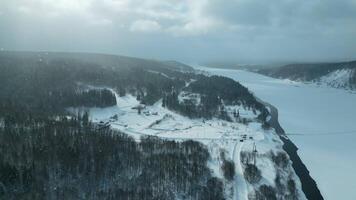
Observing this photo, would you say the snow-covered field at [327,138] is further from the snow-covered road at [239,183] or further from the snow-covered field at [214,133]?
the snow-covered road at [239,183]

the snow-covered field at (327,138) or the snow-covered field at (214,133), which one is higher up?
the snow-covered field at (327,138)

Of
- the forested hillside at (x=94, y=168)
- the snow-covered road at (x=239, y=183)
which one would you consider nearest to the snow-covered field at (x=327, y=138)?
the snow-covered road at (x=239, y=183)

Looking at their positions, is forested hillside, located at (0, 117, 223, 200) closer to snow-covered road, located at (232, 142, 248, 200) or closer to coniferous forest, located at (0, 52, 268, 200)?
coniferous forest, located at (0, 52, 268, 200)

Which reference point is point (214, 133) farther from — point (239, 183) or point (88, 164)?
point (88, 164)

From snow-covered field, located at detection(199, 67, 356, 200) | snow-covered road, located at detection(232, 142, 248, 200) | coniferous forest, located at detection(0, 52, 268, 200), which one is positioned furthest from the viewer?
snow-covered field, located at detection(199, 67, 356, 200)

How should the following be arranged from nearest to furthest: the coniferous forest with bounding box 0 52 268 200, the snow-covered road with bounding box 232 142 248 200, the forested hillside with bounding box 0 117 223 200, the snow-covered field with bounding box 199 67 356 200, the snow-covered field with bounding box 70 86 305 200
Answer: the forested hillside with bounding box 0 117 223 200, the coniferous forest with bounding box 0 52 268 200, the snow-covered road with bounding box 232 142 248 200, the snow-covered field with bounding box 199 67 356 200, the snow-covered field with bounding box 70 86 305 200

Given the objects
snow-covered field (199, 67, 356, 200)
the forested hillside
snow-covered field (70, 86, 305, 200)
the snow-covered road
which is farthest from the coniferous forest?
snow-covered field (199, 67, 356, 200)

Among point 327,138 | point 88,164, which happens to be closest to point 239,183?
point 88,164

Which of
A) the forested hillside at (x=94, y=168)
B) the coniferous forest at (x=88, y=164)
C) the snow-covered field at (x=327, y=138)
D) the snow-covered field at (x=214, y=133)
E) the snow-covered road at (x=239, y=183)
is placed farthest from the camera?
the snow-covered field at (x=214, y=133)
